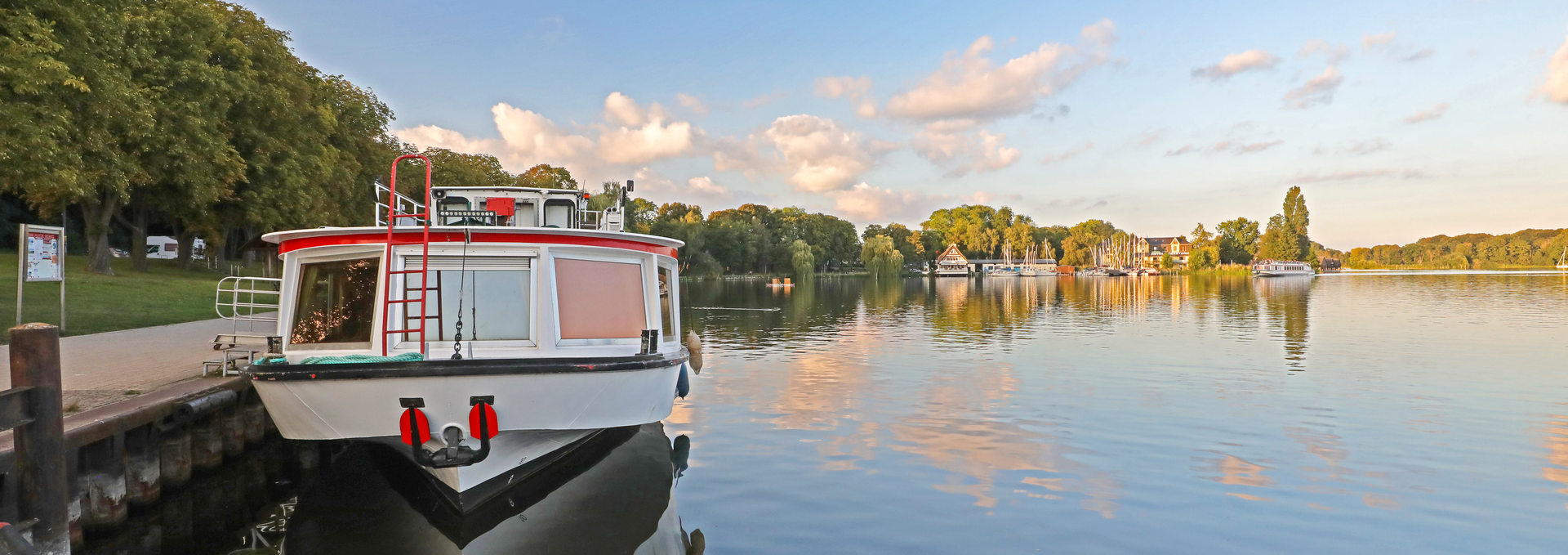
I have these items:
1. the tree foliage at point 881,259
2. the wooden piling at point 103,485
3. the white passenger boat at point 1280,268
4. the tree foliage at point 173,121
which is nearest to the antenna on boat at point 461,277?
the wooden piling at point 103,485

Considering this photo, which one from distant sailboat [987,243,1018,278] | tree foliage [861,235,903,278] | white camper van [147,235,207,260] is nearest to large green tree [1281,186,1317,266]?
distant sailboat [987,243,1018,278]

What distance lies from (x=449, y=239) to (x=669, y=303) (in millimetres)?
2947

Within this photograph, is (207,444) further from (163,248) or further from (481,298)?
(163,248)

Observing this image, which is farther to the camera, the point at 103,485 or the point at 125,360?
the point at 125,360

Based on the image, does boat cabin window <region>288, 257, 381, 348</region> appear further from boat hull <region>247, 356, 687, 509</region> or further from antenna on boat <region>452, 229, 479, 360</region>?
boat hull <region>247, 356, 687, 509</region>

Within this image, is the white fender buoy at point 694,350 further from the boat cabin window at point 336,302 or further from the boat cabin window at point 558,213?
the boat cabin window at point 336,302

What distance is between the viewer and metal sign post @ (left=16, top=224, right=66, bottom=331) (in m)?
12.9

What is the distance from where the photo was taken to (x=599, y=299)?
8664 mm

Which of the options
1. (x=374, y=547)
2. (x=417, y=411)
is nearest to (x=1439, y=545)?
(x=417, y=411)

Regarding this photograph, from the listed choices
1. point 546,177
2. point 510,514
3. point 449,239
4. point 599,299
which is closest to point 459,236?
point 449,239

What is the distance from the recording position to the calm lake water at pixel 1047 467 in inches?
322

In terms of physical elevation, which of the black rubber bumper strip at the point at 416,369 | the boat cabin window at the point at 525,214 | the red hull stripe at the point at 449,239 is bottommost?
the black rubber bumper strip at the point at 416,369

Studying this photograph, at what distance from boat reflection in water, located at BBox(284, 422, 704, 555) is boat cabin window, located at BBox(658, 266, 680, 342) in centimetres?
144

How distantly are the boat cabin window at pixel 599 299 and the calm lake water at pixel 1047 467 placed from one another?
5.98ft
